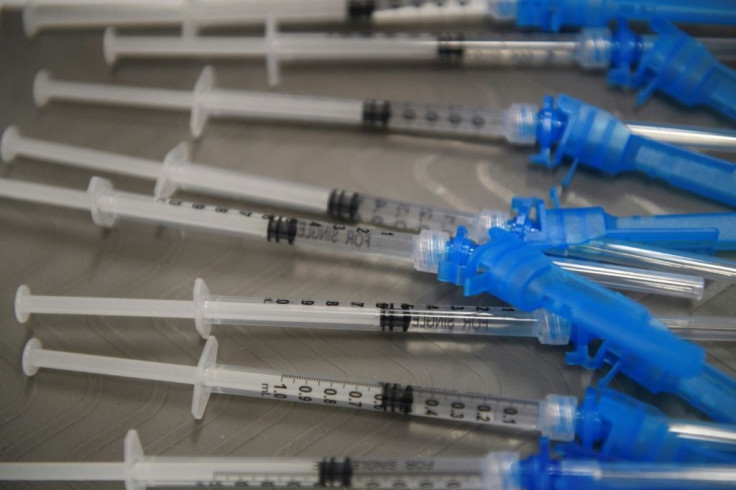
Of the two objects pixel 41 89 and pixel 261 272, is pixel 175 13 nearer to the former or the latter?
pixel 41 89

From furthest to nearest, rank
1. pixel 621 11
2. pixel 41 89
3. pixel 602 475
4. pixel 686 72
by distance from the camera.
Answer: pixel 41 89 → pixel 621 11 → pixel 686 72 → pixel 602 475

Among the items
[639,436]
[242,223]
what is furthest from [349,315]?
[639,436]

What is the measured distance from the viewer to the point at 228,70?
234cm

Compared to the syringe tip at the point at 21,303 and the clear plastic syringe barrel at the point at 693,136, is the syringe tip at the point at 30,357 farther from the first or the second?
the clear plastic syringe barrel at the point at 693,136

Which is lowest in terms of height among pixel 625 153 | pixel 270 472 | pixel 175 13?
pixel 270 472

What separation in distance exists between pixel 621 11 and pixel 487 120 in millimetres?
533

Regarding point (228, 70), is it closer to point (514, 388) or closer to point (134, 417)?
point (134, 417)

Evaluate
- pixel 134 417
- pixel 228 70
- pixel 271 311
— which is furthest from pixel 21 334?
pixel 228 70

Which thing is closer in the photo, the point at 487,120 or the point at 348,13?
the point at 487,120

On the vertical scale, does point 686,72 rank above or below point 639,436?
above

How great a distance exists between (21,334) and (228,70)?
3.32 ft

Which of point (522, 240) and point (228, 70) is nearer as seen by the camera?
point (522, 240)

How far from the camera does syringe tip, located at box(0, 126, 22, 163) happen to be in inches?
86.4

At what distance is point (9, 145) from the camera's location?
220 cm
